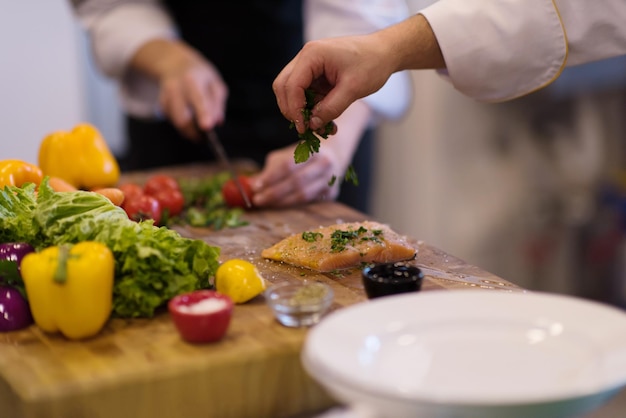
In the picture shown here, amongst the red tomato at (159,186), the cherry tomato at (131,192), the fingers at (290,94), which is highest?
the fingers at (290,94)

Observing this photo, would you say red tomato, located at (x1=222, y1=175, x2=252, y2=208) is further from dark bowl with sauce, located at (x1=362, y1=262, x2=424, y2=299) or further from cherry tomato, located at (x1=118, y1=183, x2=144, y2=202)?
dark bowl with sauce, located at (x1=362, y1=262, x2=424, y2=299)

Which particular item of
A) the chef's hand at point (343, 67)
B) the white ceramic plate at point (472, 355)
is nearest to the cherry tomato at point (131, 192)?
the chef's hand at point (343, 67)

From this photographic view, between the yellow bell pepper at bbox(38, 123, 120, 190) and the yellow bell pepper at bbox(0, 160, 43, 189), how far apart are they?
42 cm

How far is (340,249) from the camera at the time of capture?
192cm

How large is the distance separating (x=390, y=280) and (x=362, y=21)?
146 centimetres

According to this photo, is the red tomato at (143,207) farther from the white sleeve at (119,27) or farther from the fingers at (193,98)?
the white sleeve at (119,27)

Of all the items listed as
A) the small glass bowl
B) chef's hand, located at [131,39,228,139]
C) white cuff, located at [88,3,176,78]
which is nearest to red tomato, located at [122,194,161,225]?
chef's hand, located at [131,39,228,139]

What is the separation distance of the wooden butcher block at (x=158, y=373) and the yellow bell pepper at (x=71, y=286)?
39 mm

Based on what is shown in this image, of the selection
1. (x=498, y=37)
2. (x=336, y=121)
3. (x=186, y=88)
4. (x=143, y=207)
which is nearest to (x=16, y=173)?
(x=143, y=207)

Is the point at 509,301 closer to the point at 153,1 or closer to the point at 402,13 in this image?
the point at 402,13

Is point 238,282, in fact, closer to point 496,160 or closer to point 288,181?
point 288,181

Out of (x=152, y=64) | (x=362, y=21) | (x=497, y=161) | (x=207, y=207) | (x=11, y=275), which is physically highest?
(x=362, y=21)

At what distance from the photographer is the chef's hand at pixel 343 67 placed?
70.5 inches

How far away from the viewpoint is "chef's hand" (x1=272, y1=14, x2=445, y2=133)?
1.79 m
